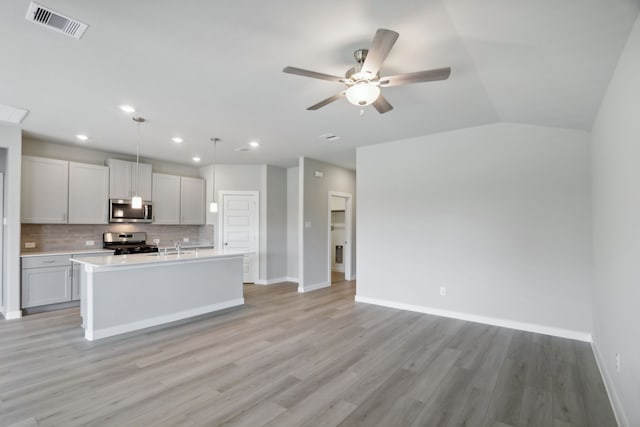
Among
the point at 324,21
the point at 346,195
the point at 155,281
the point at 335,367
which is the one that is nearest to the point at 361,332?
the point at 335,367

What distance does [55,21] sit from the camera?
208 centimetres

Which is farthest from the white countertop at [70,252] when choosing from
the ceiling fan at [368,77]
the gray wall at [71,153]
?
the ceiling fan at [368,77]

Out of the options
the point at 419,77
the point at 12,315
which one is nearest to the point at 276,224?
the point at 12,315

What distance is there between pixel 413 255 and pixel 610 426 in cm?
290

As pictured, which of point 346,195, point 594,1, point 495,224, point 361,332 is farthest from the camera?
point 346,195

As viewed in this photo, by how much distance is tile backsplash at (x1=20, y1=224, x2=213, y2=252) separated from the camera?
512 centimetres

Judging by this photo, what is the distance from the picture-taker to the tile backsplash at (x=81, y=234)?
16.8ft

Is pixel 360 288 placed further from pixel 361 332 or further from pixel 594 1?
pixel 594 1

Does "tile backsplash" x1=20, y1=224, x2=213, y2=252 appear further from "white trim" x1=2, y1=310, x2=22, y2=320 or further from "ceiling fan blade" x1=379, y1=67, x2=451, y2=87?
"ceiling fan blade" x1=379, y1=67, x2=451, y2=87

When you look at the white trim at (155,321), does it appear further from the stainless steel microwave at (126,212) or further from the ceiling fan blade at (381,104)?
the ceiling fan blade at (381,104)

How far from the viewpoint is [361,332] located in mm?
3951

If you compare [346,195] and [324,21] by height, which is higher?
[324,21]

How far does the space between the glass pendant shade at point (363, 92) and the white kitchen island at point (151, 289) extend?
3175 mm

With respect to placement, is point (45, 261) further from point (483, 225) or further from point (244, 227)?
point (483, 225)
